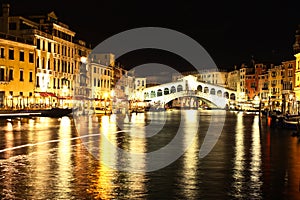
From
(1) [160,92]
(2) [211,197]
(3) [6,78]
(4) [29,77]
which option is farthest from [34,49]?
(1) [160,92]

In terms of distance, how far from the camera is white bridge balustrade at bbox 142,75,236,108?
155 meters

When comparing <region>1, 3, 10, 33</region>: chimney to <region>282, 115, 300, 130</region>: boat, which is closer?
<region>282, 115, 300, 130</region>: boat

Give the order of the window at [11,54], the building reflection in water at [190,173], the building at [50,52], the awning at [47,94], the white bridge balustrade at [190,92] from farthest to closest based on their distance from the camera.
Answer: the white bridge balustrade at [190,92] → the awning at [47,94] → the building at [50,52] → the window at [11,54] → the building reflection in water at [190,173]

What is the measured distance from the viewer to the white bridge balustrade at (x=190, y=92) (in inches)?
6096

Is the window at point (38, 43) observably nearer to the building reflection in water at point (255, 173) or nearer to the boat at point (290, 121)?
the boat at point (290, 121)

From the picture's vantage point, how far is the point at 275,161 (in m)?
16.4

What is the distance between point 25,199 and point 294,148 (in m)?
14.9

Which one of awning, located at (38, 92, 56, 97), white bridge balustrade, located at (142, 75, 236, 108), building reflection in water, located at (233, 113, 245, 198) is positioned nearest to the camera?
building reflection in water, located at (233, 113, 245, 198)

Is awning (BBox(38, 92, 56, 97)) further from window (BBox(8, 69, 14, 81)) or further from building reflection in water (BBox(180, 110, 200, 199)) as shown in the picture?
building reflection in water (BBox(180, 110, 200, 199))

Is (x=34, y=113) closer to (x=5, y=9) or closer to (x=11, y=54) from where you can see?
(x=11, y=54)

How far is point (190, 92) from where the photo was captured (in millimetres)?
153375

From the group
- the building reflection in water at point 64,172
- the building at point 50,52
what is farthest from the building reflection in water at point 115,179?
the building at point 50,52

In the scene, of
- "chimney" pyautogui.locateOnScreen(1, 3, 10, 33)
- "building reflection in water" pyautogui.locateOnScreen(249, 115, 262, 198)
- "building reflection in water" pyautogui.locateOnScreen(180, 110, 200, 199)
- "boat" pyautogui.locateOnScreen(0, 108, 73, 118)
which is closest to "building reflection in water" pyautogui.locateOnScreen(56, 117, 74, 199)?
"building reflection in water" pyautogui.locateOnScreen(180, 110, 200, 199)

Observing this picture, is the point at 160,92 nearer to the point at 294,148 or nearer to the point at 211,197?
the point at 294,148
